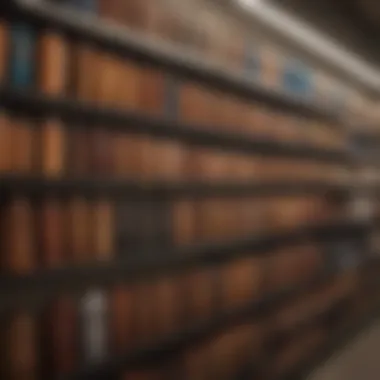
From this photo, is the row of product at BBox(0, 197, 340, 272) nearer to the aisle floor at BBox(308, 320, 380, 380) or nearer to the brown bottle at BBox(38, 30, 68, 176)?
the brown bottle at BBox(38, 30, 68, 176)

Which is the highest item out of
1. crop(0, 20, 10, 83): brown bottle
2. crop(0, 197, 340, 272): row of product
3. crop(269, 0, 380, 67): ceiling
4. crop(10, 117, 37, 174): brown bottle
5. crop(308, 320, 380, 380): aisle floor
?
crop(269, 0, 380, 67): ceiling

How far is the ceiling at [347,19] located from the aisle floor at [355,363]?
145 cm

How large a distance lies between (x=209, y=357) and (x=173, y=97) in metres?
0.76

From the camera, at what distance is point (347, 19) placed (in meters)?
2.55

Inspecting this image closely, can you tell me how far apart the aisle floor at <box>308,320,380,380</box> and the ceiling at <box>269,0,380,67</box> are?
145 cm

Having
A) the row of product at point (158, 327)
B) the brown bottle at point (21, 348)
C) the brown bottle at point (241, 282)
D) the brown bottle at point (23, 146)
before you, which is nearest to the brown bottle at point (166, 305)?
the row of product at point (158, 327)

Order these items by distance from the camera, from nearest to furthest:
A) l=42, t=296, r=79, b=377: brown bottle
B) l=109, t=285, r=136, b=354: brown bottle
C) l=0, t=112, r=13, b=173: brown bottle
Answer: l=0, t=112, r=13, b=173: brown bottle
l=42, t=296, r=79, b=377: brown bottle
l=109, t=285, r=136, b=354: brown bottle

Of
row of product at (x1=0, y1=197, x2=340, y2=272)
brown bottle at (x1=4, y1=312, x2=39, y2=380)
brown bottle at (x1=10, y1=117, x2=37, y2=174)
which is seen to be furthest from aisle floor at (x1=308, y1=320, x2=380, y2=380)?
brown bottle at (x1=10, y1=117, x2=37, y2=174)

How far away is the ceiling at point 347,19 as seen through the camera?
2.24 m

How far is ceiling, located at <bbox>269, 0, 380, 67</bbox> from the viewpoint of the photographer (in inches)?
88.4

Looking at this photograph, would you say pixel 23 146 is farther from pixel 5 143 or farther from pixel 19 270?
pixel 19 270

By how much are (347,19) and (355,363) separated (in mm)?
1546

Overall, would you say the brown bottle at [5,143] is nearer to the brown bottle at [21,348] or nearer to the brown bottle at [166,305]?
the brown bottle at [21,348]

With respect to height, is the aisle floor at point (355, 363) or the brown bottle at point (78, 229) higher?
the brown bottle at point (78, 229)
